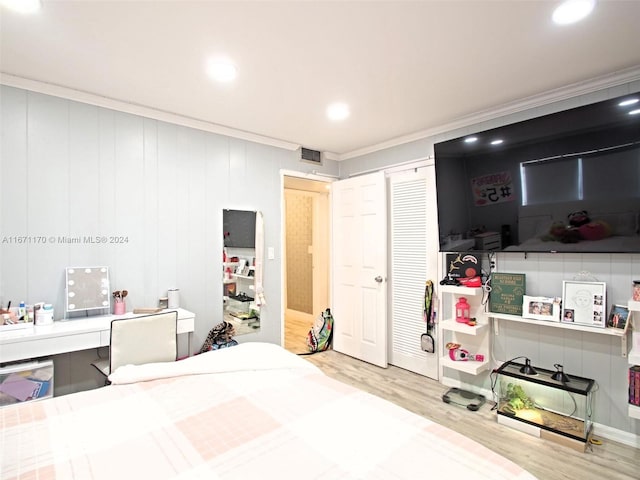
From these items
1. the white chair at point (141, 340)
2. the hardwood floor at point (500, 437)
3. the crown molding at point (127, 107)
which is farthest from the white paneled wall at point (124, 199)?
the hardwood floor at point (500, 437)

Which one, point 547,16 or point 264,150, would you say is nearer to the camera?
point 547,16

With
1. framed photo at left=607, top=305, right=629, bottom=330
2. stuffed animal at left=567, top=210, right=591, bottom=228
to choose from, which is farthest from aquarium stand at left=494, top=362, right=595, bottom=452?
stuffed animal at left=567, top=210, right=591, bottom=228

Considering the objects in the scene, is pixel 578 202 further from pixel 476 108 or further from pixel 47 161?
pixel 47 161

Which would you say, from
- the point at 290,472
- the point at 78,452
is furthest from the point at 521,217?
the point at 78,452

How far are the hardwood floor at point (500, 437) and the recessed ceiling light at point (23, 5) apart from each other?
101 inches

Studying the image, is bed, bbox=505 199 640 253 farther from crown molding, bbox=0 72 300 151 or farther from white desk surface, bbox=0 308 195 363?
white desk surface, bbox=0 308 195 363

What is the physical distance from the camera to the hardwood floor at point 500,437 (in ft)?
6.70

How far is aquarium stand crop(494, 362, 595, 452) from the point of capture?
2318 mm

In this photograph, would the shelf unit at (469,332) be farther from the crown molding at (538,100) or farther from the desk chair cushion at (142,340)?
the desk chair cushion at (142,340)

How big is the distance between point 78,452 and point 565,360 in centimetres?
301

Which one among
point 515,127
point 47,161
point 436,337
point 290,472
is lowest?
point 436,337

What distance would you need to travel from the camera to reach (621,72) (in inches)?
90.0

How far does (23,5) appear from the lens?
5.38ft

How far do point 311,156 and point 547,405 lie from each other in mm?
3276
